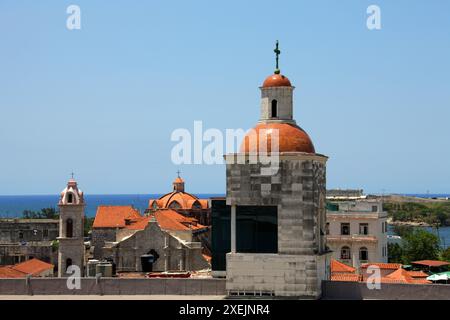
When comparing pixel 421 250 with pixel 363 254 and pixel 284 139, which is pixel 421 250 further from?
pixel 284 139

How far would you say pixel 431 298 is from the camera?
3100cm

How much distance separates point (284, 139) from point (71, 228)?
83.9 ft

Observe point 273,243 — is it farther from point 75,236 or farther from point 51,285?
point 75,236

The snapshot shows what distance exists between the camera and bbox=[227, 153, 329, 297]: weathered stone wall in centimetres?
3117

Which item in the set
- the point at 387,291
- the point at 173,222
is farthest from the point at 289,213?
the point at 173,222

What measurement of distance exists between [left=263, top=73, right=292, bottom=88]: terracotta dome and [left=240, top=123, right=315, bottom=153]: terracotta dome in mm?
1799

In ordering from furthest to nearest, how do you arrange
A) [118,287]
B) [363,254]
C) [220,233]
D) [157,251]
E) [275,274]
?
[363,254], [157,251], [220,233], [118,287], [275,274]

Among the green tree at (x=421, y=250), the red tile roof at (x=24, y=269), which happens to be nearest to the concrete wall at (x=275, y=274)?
the red tile roof at (x=24, y=269)

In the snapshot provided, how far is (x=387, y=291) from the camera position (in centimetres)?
3167

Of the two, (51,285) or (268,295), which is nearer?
(268,295)

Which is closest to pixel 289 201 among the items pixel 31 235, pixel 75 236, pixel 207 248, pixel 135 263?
pixel 75 236

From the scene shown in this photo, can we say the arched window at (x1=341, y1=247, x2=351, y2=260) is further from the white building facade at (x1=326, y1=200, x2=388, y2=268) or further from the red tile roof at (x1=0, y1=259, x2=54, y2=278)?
the red tile roof at (x1=0, y1=259, x2=54, y2=278)

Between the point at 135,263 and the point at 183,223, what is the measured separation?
800 centimetres
